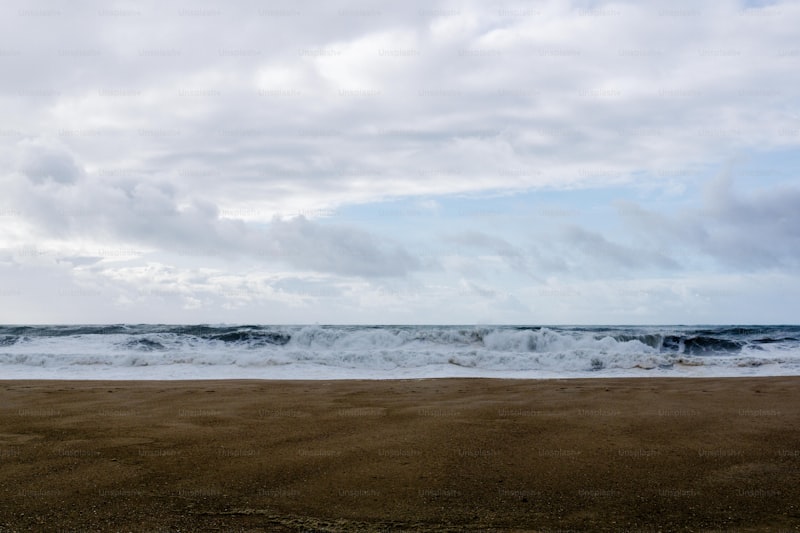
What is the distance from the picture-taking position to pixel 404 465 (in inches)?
191

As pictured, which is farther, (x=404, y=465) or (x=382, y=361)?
(x=382, y=361)

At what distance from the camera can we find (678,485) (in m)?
4.35

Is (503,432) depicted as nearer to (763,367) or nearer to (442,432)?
(442,432)

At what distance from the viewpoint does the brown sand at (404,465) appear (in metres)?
3.78

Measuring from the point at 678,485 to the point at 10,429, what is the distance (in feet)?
22.5

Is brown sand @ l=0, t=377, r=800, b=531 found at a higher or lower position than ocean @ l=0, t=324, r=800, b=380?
higher

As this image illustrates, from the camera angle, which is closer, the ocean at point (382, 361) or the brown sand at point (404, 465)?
the brown sand at point (404, 465)

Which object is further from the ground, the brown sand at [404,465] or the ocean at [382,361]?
the brown sand at [404,465]

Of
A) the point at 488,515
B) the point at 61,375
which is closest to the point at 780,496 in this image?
the point at 488,515

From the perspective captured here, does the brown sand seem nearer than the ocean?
Yes

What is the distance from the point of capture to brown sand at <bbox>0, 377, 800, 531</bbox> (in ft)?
12.4

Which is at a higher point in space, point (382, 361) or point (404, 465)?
point (404, 465)

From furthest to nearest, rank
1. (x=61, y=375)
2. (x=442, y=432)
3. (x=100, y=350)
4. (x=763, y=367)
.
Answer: (x=100, y=350), (x=763, y=367), (x=61, y=375), (x=442, y=432)

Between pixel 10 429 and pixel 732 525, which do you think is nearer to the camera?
pixel 732 525
